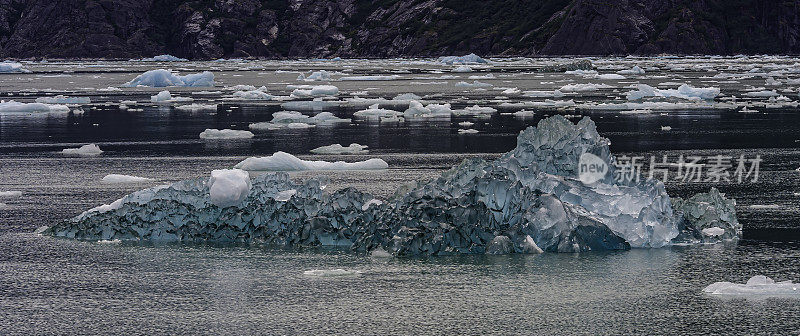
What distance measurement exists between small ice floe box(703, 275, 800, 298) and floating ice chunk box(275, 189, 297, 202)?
11.0ft

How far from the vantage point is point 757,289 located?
261 inches

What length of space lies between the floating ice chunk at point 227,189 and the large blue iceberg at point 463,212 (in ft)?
0.03

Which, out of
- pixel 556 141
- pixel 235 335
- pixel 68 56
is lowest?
pixel 235 335

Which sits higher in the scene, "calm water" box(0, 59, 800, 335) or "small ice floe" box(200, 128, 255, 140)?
"small ice floe" box(200, 128, 255, 140)

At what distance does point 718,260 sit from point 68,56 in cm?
12231

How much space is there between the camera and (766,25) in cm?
10562

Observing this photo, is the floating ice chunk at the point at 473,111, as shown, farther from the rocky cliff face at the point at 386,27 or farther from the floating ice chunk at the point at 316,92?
the rocky cliff face at the point at 386,27

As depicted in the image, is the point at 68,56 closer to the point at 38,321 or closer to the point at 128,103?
the point at 128,103

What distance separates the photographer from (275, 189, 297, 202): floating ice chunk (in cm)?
866

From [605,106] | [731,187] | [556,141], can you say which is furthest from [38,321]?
[605,106]

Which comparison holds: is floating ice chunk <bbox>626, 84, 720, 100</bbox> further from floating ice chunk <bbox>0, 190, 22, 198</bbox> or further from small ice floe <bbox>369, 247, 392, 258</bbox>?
small ice floe <bbox>369, 247, 392, 258</bbox>

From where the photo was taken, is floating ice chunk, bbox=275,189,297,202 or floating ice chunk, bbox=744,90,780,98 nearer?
floating ice chunk, bbox=275,189,297,202

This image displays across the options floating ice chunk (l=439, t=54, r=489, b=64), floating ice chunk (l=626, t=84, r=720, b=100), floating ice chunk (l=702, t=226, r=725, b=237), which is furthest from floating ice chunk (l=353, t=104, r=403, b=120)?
floating ice chunk (l=439, t=54, r=489, b=64)

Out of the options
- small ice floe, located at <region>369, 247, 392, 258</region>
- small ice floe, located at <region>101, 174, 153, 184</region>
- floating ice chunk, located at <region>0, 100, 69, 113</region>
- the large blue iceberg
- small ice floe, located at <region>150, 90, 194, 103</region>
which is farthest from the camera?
small ice floe, located at <region>150, 90, 194, 103</region>
